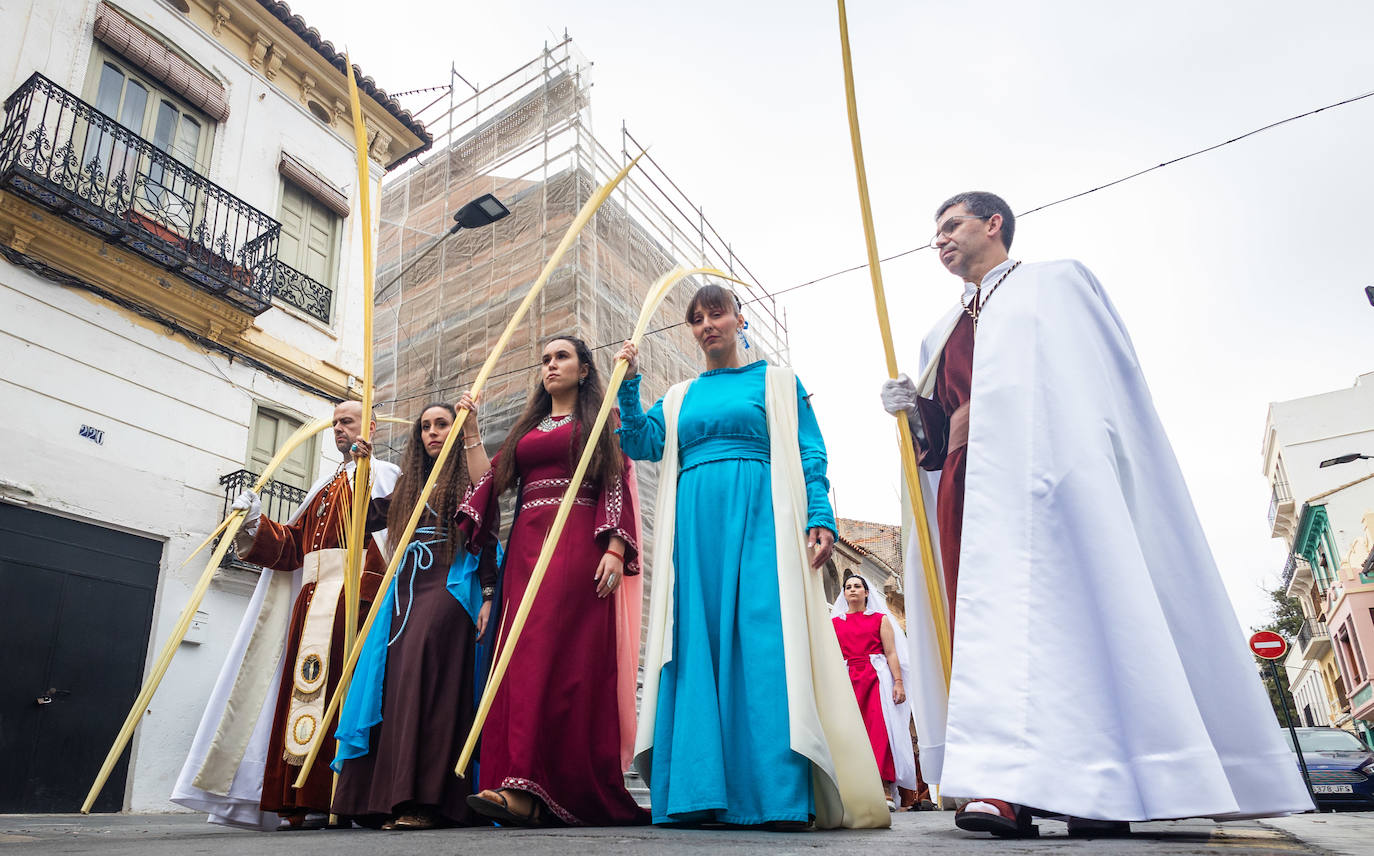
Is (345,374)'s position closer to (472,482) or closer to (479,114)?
(479,114)

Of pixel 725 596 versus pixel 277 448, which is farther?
pixel 277 448

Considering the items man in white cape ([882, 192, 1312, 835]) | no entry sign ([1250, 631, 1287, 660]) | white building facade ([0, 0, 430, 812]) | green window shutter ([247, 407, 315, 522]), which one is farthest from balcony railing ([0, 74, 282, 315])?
no entry sign ([1250, 631, 1287, 660])

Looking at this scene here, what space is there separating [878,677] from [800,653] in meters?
3.90

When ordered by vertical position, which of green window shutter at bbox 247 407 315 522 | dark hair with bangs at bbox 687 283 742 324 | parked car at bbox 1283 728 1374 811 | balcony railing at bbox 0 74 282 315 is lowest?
parked car at bbox 1283 728 1374 811

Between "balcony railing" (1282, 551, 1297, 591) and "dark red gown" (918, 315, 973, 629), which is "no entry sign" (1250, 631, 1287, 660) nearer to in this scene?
"dark red gown" (918, 315, 973, 629)

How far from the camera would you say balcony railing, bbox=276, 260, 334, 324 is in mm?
9359

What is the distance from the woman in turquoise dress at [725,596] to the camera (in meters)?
2.49

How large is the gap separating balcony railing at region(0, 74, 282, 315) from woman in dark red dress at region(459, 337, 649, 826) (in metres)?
5.77

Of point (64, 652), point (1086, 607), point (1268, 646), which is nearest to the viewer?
point (1086, 607)

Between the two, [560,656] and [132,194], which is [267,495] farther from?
[560,656]

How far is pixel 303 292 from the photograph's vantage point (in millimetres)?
9641

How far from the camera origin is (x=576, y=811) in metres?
2.77

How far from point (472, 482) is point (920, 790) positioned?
4010mm

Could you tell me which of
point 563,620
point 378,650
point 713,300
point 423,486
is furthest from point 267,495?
point 713,300
